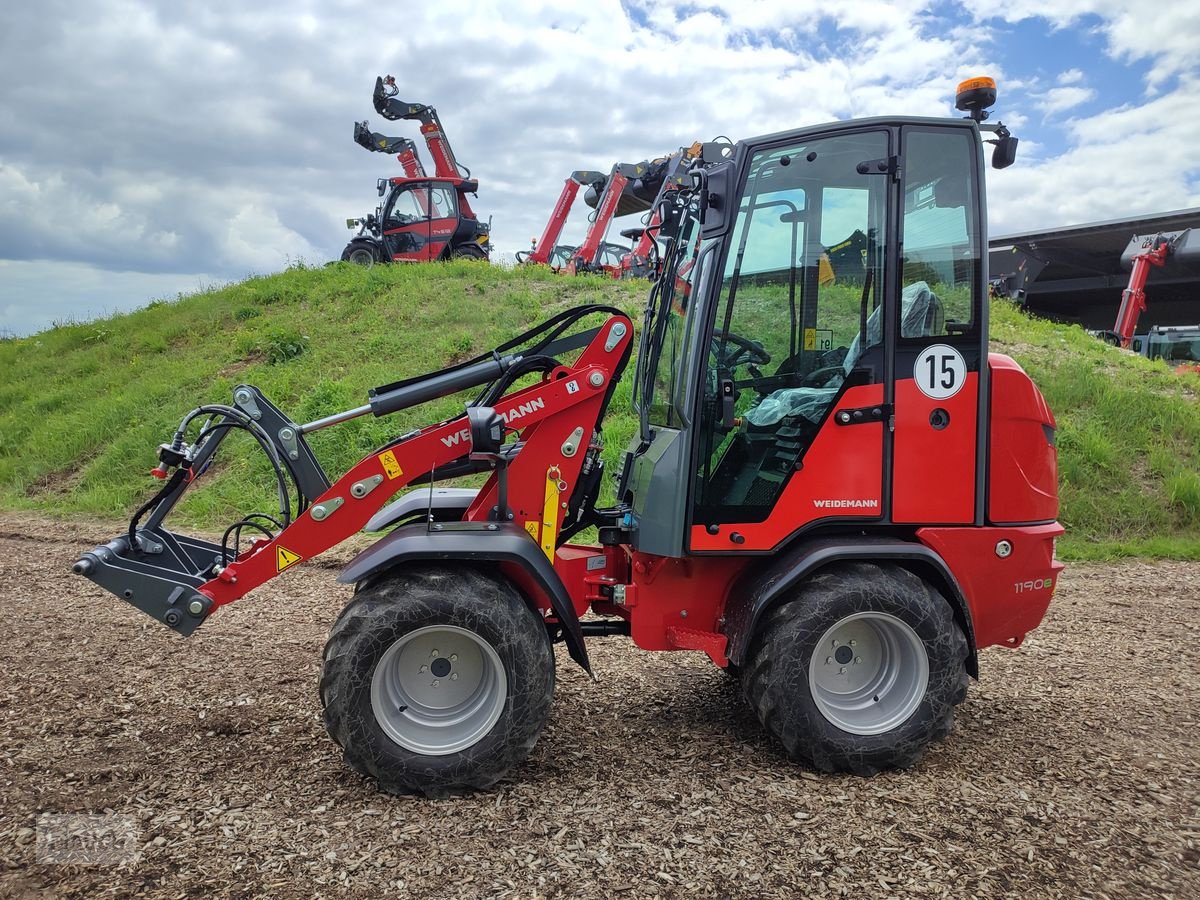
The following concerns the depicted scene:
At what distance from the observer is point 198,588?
144 inches

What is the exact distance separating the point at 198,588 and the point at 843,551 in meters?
2.70

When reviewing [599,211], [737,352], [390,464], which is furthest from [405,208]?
[737,352]

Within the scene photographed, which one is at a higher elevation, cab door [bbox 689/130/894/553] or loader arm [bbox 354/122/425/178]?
loader arm [bbox 354/122/425/178]

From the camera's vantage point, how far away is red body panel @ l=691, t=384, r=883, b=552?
3.68 meters

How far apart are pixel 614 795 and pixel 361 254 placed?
16.5m

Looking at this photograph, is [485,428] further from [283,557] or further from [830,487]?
[830,487]

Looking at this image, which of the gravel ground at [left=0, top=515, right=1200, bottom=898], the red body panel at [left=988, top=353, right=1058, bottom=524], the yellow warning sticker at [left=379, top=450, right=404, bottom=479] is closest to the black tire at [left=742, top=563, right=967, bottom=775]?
the gravel ground at [left=0, top=515, right=1200, bottom=898]

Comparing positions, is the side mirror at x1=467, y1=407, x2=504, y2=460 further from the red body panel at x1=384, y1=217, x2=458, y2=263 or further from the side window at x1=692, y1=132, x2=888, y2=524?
the red body panel at x1=384, y1=217, x2=458, y2=263

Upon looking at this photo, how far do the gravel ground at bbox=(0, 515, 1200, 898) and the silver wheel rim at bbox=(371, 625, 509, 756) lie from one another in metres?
0.26

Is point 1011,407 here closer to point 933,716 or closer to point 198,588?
point 933,716

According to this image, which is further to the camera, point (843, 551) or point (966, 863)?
point (843, 551)

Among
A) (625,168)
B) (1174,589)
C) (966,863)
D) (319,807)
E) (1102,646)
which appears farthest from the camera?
(625,168)

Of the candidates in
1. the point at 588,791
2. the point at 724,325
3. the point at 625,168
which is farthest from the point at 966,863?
the point at 625,168

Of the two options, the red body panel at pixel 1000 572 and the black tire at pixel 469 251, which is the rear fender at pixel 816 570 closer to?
the red body panel at pixel 1000 572
